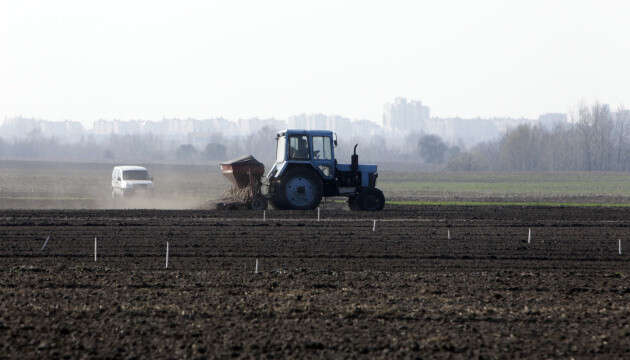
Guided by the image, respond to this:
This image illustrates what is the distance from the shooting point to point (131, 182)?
144ft

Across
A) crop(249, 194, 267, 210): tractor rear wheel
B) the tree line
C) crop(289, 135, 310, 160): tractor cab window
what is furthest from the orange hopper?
the tree line

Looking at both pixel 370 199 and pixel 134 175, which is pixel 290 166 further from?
pixel 134 175

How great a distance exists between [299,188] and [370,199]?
10.0 ft

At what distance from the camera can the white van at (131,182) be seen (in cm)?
4372

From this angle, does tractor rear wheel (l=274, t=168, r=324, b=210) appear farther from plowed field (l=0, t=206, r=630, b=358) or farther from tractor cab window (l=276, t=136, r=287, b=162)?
plowed field (l=0, t=206, r=630, b=358)

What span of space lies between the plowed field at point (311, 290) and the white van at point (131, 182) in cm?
1469

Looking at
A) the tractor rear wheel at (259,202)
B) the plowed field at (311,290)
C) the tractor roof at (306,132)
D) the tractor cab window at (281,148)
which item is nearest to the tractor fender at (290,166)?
the tractor cab window at (281,148)

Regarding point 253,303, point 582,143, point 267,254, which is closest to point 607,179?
point 582,143

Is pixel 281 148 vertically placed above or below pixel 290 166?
above

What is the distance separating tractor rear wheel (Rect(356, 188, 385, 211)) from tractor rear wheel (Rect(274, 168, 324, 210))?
1.87 meters

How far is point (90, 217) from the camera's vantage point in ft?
104

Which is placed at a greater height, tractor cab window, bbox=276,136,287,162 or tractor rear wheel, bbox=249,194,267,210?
tractor cab window, bbox=276,136,287,162

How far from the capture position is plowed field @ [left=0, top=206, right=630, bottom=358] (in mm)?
11938

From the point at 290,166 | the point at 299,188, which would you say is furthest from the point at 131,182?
the point at 299,188
